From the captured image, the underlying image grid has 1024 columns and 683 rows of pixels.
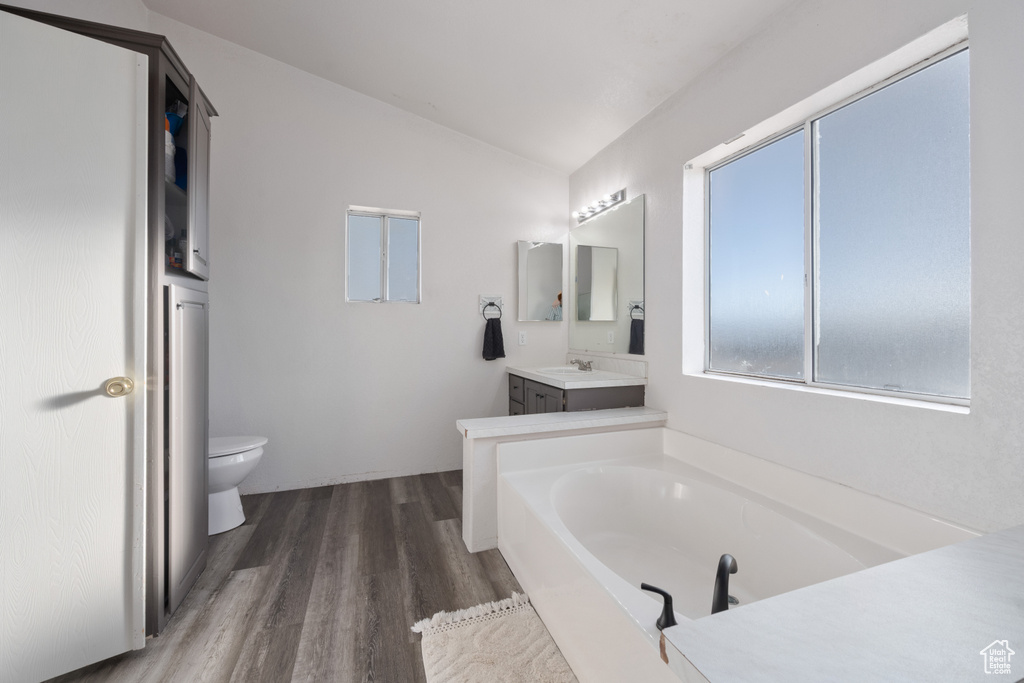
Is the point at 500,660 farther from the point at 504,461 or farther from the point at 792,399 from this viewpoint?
the point at 792,399

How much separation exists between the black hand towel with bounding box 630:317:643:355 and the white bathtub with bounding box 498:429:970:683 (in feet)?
1.78

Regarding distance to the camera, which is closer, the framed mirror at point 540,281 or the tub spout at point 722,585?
the tub spout at point 722,585

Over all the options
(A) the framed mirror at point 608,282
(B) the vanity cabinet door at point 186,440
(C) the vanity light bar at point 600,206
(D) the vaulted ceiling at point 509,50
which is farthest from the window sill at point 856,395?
(B) the vanity cabinet door at point 186,440

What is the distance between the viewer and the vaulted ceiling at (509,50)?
1.85 metres

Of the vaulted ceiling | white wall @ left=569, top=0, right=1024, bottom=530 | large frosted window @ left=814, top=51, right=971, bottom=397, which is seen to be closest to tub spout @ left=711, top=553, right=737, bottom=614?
white wall @ left=569, top=0, right=1024, bottom=530

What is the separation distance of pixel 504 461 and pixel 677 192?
1.67m

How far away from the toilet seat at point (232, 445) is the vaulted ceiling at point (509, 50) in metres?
2.41

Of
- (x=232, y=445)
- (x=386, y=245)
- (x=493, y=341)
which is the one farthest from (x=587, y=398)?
(x=232, y=445)

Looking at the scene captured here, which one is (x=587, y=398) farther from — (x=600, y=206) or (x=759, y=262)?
(x=600, y=206)

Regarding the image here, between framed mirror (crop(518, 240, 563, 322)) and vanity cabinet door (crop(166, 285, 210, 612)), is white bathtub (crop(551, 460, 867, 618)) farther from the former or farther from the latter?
framed mirror (crop(518, 240, 563, 322))

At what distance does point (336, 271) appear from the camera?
3010 mm

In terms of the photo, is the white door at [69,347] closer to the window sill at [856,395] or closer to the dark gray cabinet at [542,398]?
the dark gray cabinet at [542,398]

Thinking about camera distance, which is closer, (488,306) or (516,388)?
(516,388)

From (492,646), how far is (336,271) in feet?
8.12
